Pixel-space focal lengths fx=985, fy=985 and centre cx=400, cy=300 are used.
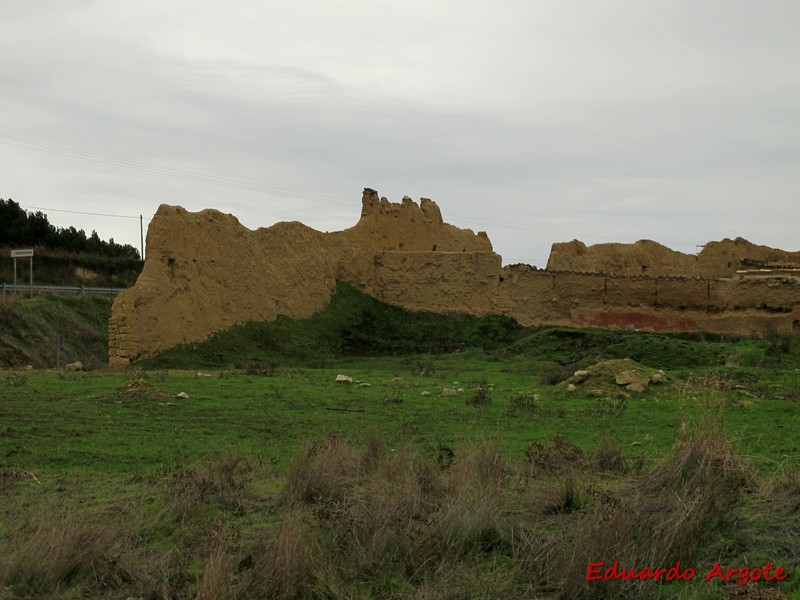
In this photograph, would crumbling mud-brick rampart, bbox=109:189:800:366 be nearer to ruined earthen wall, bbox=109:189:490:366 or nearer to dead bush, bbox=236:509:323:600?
ruined earthen wall, bbox=109:189:490:366

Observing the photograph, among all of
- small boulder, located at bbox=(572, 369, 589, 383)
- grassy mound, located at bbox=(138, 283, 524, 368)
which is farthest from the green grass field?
grassy mound, located at bbox=(138, 283, 524, 368)

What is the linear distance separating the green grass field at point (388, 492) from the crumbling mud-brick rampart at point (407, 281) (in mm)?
6085

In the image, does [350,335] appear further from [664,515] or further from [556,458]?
[664,515]

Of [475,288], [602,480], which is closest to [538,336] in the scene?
[475,288]

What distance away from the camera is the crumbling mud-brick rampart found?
67.3 ft

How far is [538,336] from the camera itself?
24.1 meters

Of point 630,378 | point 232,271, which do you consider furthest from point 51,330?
point 630,378

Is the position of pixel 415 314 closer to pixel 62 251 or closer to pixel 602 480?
pixel 602 480

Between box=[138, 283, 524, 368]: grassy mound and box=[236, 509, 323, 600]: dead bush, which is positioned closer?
box=[236, 509, 323, 600]: dead bush

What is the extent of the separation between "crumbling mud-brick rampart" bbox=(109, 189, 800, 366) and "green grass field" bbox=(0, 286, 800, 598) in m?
6.09

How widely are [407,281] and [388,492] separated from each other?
19.9 m

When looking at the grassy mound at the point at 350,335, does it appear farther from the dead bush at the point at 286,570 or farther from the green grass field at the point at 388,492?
the dead bush at the point at 286,570

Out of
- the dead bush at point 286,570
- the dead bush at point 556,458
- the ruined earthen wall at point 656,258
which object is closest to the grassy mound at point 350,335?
the ruined earthen wall at point 656,258

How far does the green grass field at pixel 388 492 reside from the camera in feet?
21.5
